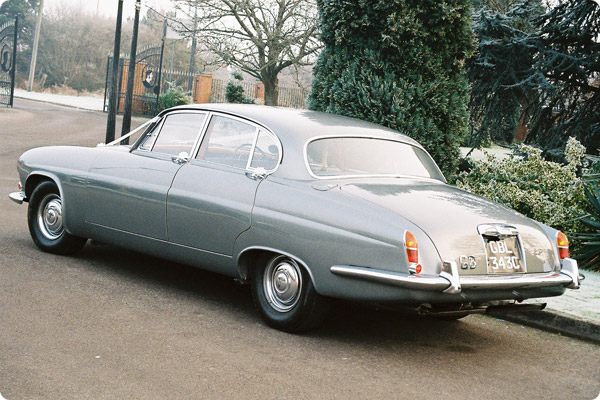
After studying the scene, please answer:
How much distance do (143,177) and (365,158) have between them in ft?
6.13

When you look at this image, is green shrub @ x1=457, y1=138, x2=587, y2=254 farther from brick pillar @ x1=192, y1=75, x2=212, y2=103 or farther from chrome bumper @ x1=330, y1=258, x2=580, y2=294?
A: brick pillar @ x1=192, y1=75, x2=212, y2=103

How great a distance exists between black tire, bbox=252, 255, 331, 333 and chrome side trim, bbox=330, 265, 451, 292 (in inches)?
17.8

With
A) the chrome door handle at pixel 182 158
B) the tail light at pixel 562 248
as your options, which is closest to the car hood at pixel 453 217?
the tail light at pixel 562 248

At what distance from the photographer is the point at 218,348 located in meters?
4.96

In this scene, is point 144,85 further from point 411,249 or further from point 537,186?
point 411,249

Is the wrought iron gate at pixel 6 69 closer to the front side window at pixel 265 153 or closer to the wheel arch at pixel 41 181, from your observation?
the wheel arch at pixel 41 181

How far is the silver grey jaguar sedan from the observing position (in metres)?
4.93

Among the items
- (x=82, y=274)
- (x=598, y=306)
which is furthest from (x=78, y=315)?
(x=598, y=306)

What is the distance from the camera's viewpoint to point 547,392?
470 centimetres

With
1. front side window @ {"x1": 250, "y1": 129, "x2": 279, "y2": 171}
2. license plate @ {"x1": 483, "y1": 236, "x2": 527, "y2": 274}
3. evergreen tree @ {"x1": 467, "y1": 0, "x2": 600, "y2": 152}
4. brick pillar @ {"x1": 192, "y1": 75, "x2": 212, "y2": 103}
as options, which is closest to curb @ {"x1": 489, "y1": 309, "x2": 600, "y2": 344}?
license plate @ {"x1": 483, "y1": 236, "x2": 527, "y2": 274}

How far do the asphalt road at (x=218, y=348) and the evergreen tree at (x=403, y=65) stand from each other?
4.61 meters

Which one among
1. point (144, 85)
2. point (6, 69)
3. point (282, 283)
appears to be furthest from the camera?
point (6, 69)

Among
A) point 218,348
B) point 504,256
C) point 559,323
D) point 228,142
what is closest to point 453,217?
point 504,256

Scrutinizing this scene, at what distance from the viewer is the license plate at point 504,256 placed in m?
5.07
